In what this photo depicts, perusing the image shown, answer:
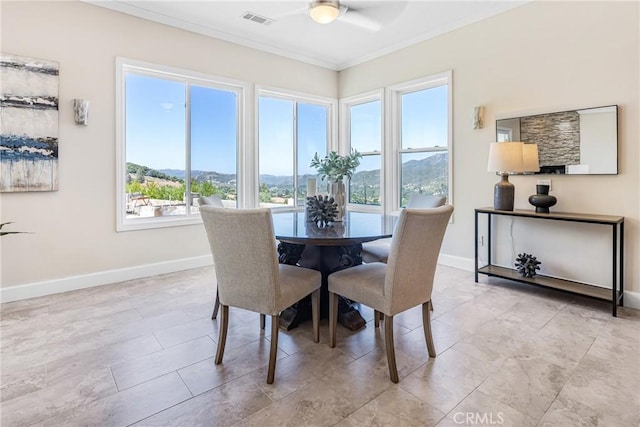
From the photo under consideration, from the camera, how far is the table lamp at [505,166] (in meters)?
3.23

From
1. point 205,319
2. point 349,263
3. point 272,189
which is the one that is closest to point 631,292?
point 349,263

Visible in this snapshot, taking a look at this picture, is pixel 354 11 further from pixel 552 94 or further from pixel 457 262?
pixel 457 262

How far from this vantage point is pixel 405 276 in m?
1.92

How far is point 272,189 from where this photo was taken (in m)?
5.01

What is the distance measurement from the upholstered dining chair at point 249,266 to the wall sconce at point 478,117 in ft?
9.64

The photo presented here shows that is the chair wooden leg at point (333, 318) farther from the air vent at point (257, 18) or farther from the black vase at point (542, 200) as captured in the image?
the air vent at point (257, 18)

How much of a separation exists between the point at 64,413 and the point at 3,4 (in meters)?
3.43

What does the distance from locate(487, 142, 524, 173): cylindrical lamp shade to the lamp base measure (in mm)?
178

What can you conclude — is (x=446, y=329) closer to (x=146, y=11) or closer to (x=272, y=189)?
(x=272, y=189)

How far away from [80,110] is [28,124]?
429mm

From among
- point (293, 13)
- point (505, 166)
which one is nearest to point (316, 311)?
point (505, 166)

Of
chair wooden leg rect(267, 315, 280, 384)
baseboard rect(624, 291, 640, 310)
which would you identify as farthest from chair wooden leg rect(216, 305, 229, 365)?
baseboard rect(624, 291, 640, 310)

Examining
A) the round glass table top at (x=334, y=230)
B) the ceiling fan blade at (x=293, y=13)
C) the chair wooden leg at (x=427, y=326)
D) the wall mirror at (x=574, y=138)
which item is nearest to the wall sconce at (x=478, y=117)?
the wall mirror at (x=574, y=138)

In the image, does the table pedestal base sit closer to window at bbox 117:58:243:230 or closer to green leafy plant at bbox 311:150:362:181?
green leafy plant at bbox 311:150:362:181
